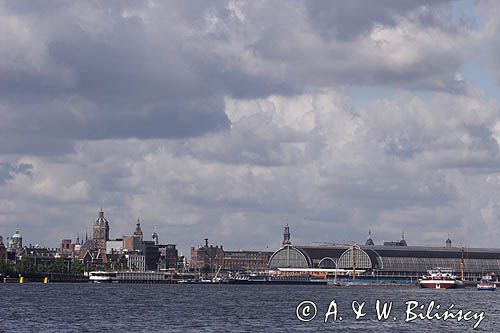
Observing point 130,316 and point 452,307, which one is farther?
point 452,307

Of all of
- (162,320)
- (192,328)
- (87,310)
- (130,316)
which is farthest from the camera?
(87,310)

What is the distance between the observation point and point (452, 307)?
→ 570 feet

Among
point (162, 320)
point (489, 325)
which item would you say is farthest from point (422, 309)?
point (162, 320)

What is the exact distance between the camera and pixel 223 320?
136m

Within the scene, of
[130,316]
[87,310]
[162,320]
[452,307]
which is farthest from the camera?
[452,307]

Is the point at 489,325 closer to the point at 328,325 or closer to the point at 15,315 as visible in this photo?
the point at 328,325

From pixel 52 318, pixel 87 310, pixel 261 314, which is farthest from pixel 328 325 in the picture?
pixel 87 310

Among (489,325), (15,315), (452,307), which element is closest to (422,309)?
(452,307)

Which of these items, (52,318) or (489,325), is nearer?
(489,325)

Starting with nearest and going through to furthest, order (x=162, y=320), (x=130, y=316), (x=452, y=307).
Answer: (x=162, y=320) → (x=130, y=316) → (x=452, y=307)

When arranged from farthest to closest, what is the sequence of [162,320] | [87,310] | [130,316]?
Result: [87,310] < [130,316] < [162,320]

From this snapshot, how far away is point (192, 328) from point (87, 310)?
43.1m

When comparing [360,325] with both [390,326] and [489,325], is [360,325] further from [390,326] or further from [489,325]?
[489,325]

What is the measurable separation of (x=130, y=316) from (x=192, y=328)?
83.2 ft
